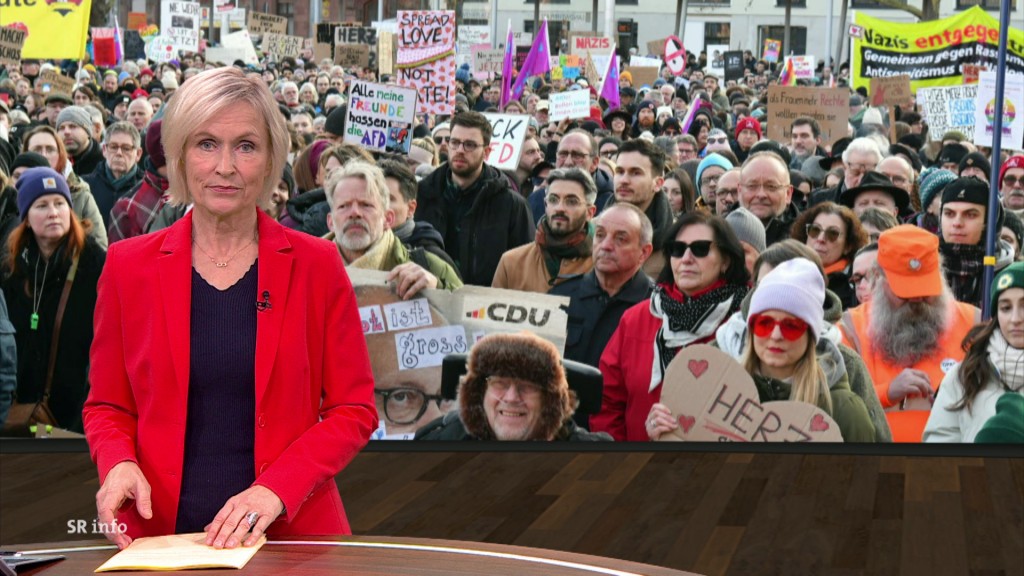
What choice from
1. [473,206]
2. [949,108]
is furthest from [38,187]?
[949,108]

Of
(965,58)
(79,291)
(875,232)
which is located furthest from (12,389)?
(965,58)

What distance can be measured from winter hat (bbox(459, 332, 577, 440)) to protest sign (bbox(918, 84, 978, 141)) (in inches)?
179

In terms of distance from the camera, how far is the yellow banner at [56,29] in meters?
9.38

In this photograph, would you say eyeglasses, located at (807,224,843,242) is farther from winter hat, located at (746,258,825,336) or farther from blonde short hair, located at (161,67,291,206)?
blonde short hair, located at (161,67,291,206)

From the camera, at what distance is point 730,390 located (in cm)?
581

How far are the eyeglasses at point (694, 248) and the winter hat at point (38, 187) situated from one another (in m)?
2.38

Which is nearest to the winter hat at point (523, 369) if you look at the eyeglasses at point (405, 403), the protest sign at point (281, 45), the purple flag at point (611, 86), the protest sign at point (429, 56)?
the eyeglasses at point (405, 403)

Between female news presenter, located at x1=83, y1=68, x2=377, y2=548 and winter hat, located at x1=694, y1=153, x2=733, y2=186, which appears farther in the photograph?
winter hat, located at x1=694, y1=153, x2=733, y2=186

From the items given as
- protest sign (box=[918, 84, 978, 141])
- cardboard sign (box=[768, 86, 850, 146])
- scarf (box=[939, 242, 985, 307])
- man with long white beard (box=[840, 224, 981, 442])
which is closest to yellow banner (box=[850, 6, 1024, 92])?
protest sign (box=[918, 84, 978, 141])

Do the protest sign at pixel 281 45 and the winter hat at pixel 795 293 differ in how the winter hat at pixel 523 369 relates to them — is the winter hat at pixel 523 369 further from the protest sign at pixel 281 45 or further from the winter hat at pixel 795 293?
the protest sign at pixel 281 45

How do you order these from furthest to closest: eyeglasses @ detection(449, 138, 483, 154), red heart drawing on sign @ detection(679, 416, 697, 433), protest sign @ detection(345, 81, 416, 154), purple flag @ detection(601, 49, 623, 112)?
1. purple flag @ detection(601, 49, 623, 112)
2. protest sign @ detection(345, 81, 416, 154)
3. eyeglasses @ detection(449, 138, 483, 154)
4. red heart drawing on sign @ detection(679, 416, 697, 433)

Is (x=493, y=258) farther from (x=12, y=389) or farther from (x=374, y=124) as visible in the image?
(x=12, y=389)

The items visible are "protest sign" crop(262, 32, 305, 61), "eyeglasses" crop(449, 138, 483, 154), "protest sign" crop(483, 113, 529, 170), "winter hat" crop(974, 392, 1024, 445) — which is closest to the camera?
"winter hat" crop(974, 392, 1024, 445)

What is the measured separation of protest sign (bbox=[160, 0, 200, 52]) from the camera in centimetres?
980
